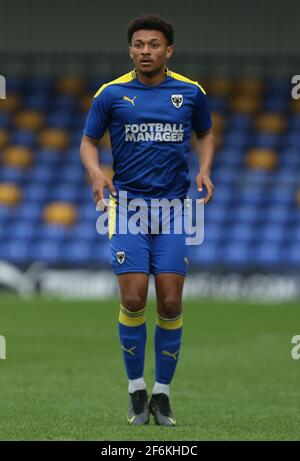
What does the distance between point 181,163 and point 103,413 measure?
1.50 meters

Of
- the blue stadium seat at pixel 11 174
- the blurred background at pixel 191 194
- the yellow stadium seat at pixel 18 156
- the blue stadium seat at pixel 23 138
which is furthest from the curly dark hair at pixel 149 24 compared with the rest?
the blue stadium seat at pixel 23 138

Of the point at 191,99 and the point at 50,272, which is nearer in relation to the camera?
the point at 191,99

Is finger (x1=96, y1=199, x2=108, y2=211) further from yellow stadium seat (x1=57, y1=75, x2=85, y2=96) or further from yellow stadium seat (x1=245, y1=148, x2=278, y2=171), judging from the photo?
yellow stadium seat (x1=57, y1=75, x2=85, y2=96)

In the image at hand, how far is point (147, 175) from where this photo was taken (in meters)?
6.35

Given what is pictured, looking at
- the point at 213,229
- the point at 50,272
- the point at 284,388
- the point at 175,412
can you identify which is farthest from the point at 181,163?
the point at 213,229

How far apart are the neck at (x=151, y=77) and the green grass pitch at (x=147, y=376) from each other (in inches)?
72.8

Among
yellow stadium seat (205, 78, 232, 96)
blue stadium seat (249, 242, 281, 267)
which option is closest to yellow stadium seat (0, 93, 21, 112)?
yellow stadium seat (205, 78, 232, 96)

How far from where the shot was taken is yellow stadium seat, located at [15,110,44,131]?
22.2 meters

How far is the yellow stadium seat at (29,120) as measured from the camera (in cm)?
2222

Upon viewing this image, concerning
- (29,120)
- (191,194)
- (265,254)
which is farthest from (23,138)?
(265,254)

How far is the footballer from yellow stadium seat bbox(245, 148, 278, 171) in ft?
49.0

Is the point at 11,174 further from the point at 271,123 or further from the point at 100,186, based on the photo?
the point at 100,186

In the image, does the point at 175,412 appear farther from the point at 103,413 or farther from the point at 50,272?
the point at 50,272
